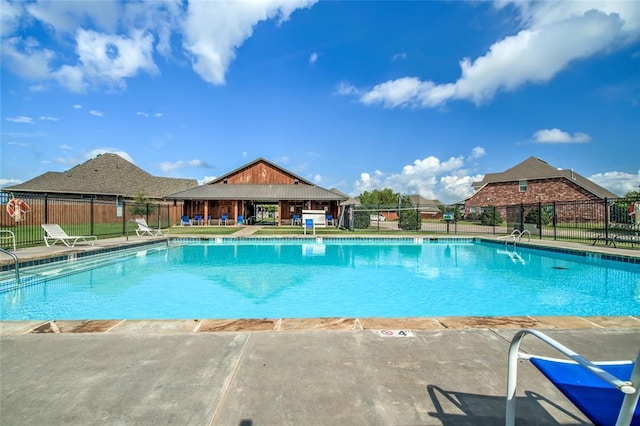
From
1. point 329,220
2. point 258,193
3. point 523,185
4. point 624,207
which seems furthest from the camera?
point 523,185

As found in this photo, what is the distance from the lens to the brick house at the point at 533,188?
99.8 feet

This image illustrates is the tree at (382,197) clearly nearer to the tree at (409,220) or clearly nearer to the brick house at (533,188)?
the brick house at (533,188)

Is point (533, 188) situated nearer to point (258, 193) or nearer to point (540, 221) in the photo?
point (540, 221)

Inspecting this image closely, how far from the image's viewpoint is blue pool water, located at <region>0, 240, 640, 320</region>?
18.7 ft

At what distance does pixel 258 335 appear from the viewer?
10.2 feet

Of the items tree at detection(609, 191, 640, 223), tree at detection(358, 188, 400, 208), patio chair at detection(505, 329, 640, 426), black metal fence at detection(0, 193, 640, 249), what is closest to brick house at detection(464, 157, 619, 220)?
black metal fence at detection(0, 193, 640, 249)

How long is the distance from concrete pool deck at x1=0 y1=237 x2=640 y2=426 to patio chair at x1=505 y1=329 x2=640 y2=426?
19.4 inches

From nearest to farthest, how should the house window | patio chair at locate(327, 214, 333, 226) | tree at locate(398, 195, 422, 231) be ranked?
tree at locate(398, 195, 422, 231)
patio chair at locate(327, 214, 333, 226)
the house window

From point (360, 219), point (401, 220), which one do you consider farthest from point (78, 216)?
point (401, 220)


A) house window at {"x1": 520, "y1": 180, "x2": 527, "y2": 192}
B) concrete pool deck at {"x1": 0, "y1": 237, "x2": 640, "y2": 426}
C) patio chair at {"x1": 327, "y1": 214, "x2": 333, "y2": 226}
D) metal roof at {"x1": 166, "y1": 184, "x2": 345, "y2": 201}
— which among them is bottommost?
concrete pool deck at {"x1": 0, "y1": 237, "x2": 640, "y2": 426}

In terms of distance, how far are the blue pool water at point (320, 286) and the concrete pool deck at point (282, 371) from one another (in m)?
2.27

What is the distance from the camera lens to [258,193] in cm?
2567

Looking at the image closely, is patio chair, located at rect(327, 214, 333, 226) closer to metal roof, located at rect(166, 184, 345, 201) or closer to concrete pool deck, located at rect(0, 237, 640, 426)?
metal roof, located at rect(166, 184, 345, 201)

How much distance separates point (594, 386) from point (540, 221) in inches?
661
